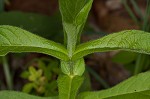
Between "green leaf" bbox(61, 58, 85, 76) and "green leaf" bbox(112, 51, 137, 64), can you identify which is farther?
"green leaf" bbox(112, 51, 137, 64)

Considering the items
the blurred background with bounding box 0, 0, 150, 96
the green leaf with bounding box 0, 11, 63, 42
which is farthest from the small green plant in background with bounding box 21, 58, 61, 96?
the green leaf with bounding box 0, 11, 63, 42

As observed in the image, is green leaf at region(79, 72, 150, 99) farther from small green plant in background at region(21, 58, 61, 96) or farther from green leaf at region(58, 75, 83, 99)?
small green plant in background at region(21, 58, 61, 96)

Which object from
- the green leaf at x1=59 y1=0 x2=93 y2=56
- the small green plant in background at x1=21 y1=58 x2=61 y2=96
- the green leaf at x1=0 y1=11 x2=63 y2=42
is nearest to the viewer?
the green leaf at x1=59 y1=0 x2=93 y2=56

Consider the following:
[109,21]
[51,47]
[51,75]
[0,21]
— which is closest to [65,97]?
[51,47]

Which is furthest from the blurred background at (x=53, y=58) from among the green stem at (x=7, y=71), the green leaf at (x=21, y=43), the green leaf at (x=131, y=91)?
the green leaf at (x=21, y=43)

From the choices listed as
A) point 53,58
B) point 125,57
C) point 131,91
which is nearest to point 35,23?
point 53,58

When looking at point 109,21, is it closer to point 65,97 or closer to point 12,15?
point 12,15
